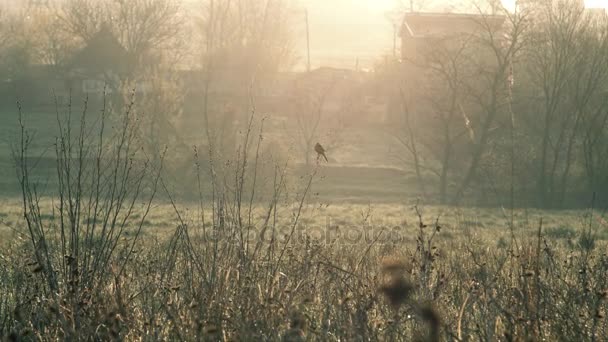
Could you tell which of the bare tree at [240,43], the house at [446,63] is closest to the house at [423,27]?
the house at [446,63]

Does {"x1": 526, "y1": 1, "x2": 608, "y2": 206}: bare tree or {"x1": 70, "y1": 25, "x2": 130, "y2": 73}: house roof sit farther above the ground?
{"x1": 70, "y1": 25, "x2": 130, "y2": 73}: house roof

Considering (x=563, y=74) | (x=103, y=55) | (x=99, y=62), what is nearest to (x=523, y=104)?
(x=563, y=74)

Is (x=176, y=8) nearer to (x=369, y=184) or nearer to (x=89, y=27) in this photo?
(x=89, y=27)

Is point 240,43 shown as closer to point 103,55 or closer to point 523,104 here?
point 103,55

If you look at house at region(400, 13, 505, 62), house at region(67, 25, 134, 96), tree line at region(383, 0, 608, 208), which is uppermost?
house at region(400, 13, 505, 62)

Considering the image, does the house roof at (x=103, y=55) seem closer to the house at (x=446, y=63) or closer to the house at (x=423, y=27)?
the house at (x=423, y=27)

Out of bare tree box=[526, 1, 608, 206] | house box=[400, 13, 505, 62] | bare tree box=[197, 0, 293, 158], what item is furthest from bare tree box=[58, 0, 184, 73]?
bare tree box=[526, 1, 608, 206]

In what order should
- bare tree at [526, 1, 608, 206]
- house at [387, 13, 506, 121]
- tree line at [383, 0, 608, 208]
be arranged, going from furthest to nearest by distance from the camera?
house at [387, 13, 506, 121] → bare tree at [526, 1, 608, 206] → tree line at [383, 0, 608, 208]

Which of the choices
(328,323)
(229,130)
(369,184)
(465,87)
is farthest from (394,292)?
(369,184)

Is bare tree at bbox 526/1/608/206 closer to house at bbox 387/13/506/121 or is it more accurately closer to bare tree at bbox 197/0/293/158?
house at bbox 387/13/506/121

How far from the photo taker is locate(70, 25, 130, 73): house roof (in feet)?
197

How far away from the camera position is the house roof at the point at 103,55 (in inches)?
2367

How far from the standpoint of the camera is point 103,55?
60062mm

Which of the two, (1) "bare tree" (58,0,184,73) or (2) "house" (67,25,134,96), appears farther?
(1) "bare tree" (58,0,184,73)
